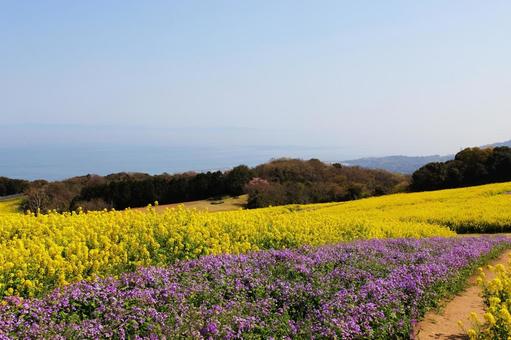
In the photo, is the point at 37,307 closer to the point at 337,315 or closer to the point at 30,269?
the point at 30,269

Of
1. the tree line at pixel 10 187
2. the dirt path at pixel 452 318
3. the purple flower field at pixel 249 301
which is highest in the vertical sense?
the purple flower field at pixel 249 301

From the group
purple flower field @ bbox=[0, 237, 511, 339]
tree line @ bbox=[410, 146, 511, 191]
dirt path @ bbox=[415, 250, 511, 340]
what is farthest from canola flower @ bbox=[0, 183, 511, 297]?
tree line @ bbox=[410, 146, 511, 191]

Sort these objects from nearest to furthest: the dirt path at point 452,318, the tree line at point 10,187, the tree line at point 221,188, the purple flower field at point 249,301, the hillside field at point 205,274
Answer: the purple flower field at point 249,301 < the hillside field at point 205,274 < the dirt path at point 452,318 < the tree line at point 221,188 < the tree line at point 10,187

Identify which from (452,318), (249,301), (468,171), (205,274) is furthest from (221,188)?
(249,301)

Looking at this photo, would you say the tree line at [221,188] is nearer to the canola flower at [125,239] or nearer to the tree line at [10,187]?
the tree line at [10,187]

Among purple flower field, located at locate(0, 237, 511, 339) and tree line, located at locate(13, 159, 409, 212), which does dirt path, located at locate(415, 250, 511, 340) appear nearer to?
purple flower field, located at locate(0, 237, 511, 339)

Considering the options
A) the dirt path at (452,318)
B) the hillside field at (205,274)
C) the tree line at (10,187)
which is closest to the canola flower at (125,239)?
the hillside field at (205,274)

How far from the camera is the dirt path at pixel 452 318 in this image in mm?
7137

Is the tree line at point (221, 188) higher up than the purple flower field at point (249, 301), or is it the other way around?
the purple flower field at point (249, 301)

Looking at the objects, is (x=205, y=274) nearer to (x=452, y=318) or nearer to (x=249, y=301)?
(x=249, y=301)

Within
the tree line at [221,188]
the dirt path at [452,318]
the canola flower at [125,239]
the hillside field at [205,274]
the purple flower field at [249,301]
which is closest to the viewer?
the purple flower field at [249,301]

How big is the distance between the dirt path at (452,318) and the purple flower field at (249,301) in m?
0.21

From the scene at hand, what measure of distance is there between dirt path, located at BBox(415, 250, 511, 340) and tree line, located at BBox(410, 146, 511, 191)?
3503cm

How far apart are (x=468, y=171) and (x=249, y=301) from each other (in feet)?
131
